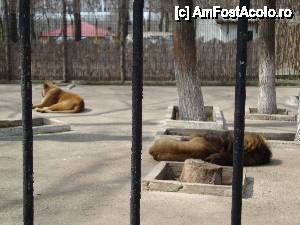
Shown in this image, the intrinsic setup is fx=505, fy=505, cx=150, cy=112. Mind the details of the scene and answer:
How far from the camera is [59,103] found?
11.2 m

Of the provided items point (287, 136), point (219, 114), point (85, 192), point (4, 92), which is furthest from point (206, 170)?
point (4, 92)

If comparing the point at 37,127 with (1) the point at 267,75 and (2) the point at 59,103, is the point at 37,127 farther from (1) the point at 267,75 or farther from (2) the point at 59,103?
(1) the point at 267,75

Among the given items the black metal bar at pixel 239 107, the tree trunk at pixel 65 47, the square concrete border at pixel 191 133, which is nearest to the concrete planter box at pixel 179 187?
the square concrete border at pixel 191 133

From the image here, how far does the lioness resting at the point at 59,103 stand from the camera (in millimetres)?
11008

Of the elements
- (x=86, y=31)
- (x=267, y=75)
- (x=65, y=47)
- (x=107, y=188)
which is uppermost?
(x=86, y=31)

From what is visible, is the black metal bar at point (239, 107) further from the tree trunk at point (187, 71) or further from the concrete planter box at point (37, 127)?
the tree trunk at point (187, 71)

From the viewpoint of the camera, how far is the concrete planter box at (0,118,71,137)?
7879 millimetres

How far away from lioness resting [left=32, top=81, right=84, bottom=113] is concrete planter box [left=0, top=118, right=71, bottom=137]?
5.88 feet

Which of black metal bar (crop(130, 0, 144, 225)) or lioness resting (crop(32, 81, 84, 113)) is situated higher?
black metal bar (crop(130, 0, 144, 225))

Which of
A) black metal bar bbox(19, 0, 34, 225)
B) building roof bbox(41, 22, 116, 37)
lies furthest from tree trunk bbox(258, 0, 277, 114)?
building roof bbox(41, 22, 116, 37)

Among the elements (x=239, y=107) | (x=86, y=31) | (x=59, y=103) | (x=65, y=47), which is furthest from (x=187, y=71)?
(x=86, y=31)

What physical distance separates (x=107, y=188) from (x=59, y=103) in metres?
6.19

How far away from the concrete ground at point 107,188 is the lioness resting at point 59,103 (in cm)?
150

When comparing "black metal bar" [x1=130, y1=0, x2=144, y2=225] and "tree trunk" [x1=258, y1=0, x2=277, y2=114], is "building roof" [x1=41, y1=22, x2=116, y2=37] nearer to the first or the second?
"tree trunk" [x1=258, y1=0, x2=277, y2=114]
